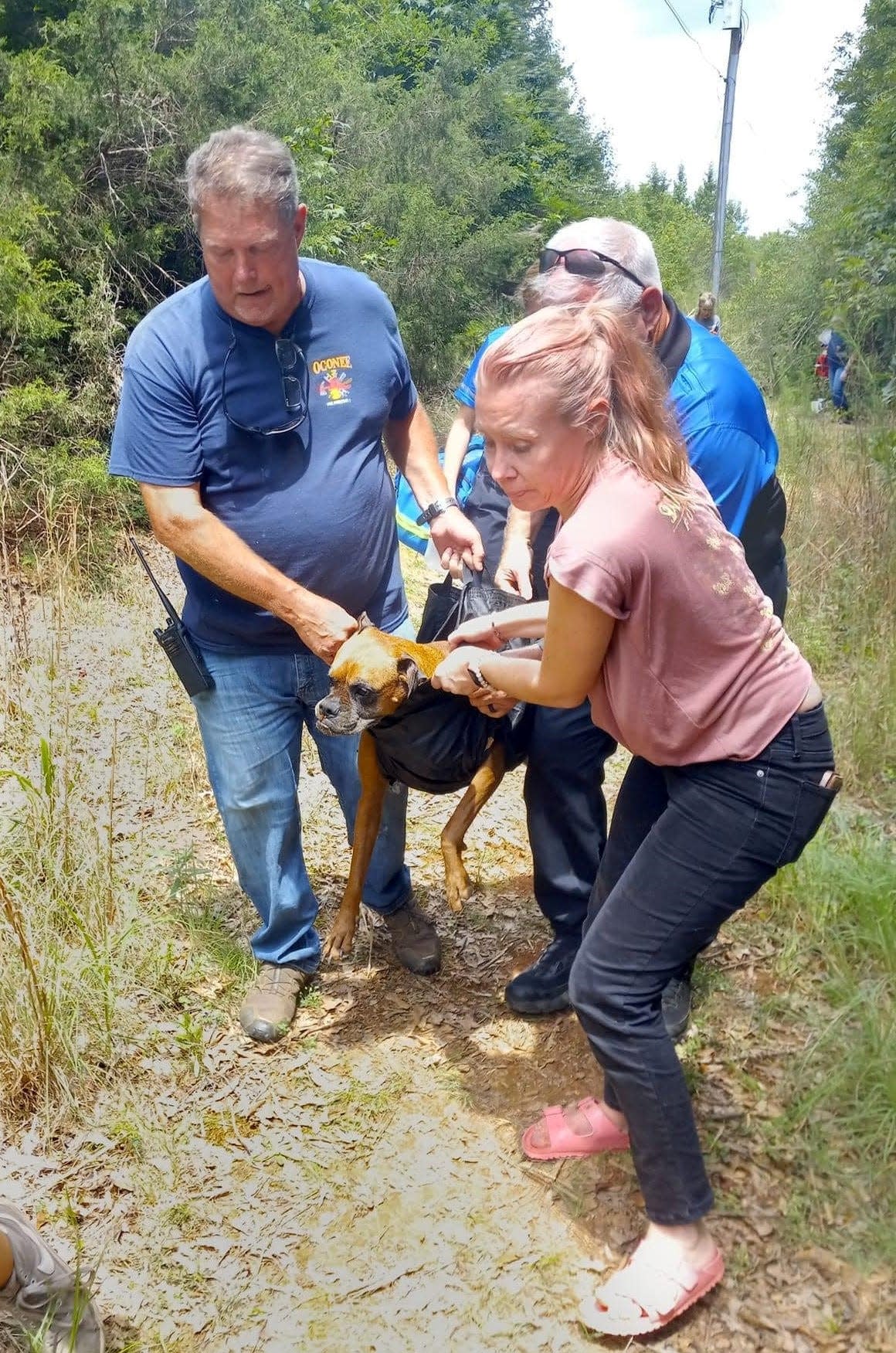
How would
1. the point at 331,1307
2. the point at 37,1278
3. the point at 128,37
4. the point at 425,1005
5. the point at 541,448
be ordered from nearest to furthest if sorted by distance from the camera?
the point at 541,448, the point at 37,1278, the point at 331,1307, the point at 425,1005, the point at 128,37

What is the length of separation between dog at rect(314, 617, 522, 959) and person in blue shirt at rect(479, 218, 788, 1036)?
6.2 inches

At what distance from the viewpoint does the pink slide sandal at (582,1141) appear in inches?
109

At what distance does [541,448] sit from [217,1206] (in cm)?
223

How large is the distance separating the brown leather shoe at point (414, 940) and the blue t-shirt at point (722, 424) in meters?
1.88

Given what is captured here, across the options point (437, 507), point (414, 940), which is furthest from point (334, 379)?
point (414, 940)

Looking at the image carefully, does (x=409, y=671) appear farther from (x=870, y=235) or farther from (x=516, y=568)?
(x=870, y=235)

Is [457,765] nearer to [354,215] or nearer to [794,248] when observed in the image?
[354,215]

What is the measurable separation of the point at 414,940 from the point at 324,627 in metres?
1.44

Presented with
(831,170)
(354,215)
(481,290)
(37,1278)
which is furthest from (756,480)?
(831,170)

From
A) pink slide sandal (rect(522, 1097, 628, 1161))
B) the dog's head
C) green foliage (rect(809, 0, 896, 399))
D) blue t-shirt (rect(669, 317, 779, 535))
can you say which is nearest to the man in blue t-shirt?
the dog's head

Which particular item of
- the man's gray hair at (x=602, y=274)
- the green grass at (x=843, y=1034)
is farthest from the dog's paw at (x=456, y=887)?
the man's gray hair at (x=602, y=274)

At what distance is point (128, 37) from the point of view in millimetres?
8688

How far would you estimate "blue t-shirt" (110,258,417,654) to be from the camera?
2766mm

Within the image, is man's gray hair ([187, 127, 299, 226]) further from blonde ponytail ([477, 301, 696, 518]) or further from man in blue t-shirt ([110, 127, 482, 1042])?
blonde ponytail ([477, 301, 696, 518])
